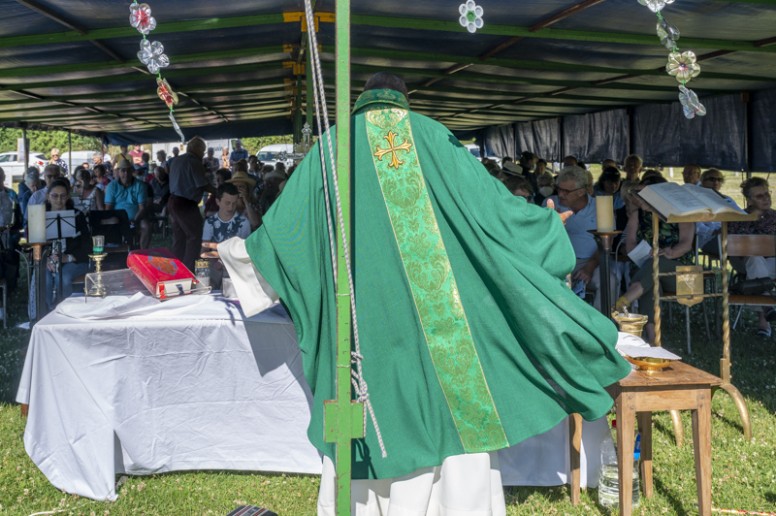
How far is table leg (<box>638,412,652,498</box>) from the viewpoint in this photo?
368 cm

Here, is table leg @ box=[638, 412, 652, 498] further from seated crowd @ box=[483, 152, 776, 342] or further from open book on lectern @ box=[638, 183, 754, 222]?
seated crowd @ box=[483, 152, 776, 342]

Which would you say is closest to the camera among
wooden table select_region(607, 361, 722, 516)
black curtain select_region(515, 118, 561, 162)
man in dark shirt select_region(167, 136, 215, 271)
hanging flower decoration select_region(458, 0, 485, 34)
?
hanging flower decoration select_region(458, 0, 485, 34)

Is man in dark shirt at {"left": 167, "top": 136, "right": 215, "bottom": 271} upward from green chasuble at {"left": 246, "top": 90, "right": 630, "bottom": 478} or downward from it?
upward

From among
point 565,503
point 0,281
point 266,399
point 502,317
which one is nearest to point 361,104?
point 502,317

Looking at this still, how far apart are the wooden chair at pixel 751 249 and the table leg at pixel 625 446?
3.54m

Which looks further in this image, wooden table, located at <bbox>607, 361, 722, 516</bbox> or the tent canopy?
the tent canopy

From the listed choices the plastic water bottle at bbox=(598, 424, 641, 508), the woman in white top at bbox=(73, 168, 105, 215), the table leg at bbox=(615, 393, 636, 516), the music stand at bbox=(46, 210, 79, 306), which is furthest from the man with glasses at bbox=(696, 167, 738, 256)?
the woman in white top at bbox=(73, 168, 105, 215)

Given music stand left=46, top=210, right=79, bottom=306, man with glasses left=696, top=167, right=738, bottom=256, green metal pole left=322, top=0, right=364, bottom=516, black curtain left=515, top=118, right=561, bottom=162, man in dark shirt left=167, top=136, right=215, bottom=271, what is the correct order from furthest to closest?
black curtain left=515, top=118, right=561, bottom=162 < man in dark shirt left=167, top=136, right=215, bottom=271 < man with glasses left=696, top=167, right=738, bottom=256 < music stand left=46, top=210, right=79, bottom=306 < green metal pole left=322, top=0, right=364, bottom=516

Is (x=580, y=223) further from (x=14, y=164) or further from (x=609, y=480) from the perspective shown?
(x=14, y=164)

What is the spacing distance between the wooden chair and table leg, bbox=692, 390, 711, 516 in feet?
11.1

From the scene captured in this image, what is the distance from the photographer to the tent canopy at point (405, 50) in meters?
6.04

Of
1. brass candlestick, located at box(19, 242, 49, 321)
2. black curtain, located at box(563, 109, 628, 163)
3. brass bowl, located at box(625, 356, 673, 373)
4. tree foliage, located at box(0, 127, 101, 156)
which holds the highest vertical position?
tree foliage, located at box(0, 127, 101, 156)

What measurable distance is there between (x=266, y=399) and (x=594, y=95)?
852cm

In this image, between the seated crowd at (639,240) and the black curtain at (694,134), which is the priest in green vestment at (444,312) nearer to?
the seated crowd at (639,240)
